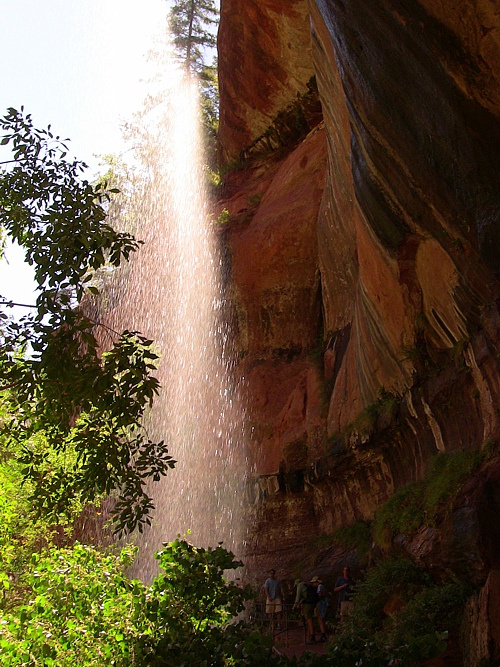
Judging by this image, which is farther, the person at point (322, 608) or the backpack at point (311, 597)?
the backpack at point (311, 597)

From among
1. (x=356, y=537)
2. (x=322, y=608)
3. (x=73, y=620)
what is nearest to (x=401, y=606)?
(x=322, y=608)

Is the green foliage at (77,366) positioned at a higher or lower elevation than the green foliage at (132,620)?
higher

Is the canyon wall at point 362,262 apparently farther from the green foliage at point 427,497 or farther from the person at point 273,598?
→ the person at point 273,598

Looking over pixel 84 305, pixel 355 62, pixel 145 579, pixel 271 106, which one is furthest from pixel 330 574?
pixel 84 305

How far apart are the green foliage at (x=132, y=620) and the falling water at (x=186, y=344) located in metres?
14.7

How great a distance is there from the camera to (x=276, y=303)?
22844 millimetres

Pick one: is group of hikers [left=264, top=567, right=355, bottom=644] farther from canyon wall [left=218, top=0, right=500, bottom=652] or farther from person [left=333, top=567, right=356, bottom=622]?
canyon wall [left=218, top=0, right=500, bottom=652]

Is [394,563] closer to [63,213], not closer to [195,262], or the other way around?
[63,213]

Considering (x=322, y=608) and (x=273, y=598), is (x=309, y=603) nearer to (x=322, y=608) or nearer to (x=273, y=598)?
(x=322, y=608)

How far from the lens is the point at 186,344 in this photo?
2655 cm

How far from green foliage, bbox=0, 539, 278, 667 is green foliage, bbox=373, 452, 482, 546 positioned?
5469 mm

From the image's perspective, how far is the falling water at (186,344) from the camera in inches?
854

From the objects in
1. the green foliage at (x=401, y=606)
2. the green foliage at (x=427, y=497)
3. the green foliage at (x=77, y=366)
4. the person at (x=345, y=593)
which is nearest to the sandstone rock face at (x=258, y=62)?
the green foliage at (x=427, y=497)

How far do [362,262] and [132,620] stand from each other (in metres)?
9.80
